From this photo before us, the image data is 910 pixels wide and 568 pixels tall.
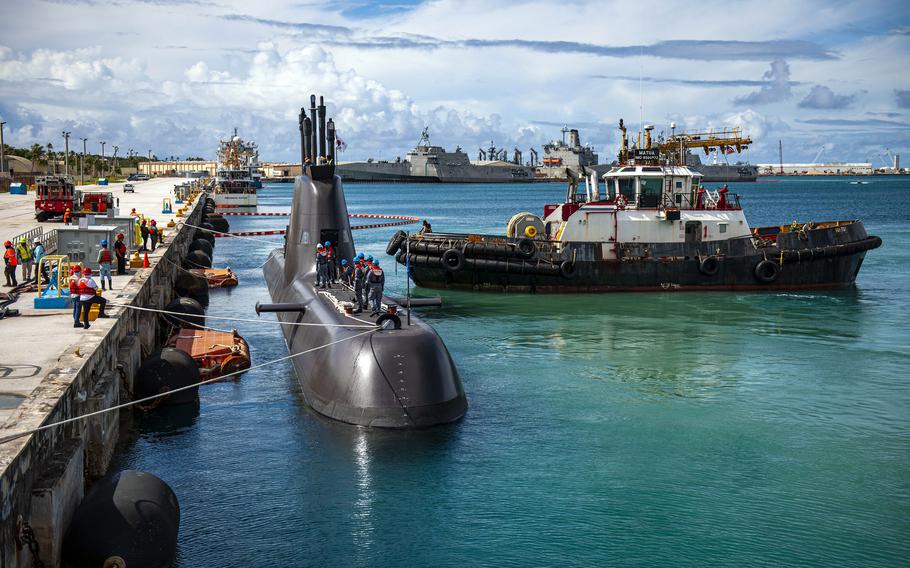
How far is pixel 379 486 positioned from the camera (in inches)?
656

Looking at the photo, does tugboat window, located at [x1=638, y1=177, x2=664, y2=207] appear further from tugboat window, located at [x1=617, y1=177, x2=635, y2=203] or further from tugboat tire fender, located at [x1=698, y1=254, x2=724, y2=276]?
tugboat tire fender, located at [x1=698, y1=254, x2=724, y2=276]

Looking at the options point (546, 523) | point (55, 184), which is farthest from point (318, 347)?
point (55, 184)

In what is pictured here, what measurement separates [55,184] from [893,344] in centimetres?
4747

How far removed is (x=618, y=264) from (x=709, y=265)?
4083 millimetres

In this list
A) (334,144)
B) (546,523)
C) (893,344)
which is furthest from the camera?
(893,344)

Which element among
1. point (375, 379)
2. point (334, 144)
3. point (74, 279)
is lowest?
point (375, 379)

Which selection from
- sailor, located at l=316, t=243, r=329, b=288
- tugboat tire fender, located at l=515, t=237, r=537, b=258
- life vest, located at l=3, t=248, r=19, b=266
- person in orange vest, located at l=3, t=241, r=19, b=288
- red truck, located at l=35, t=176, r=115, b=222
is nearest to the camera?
sailor, located at l=316, t=243, r=329, b=288

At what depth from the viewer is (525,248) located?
39.3 m

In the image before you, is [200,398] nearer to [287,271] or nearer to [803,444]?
[287,271]

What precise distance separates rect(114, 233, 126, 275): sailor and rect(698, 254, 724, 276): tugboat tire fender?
2428 centimetres

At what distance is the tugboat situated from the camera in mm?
39656

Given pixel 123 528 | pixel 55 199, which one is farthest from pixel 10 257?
pixel 55 199

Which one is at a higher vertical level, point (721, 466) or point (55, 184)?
point (55, 184)

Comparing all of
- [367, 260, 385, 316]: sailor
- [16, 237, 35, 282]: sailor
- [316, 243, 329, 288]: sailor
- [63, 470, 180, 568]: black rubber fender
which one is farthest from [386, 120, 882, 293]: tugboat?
[63, 470, 180, 568]: black rubber fender
